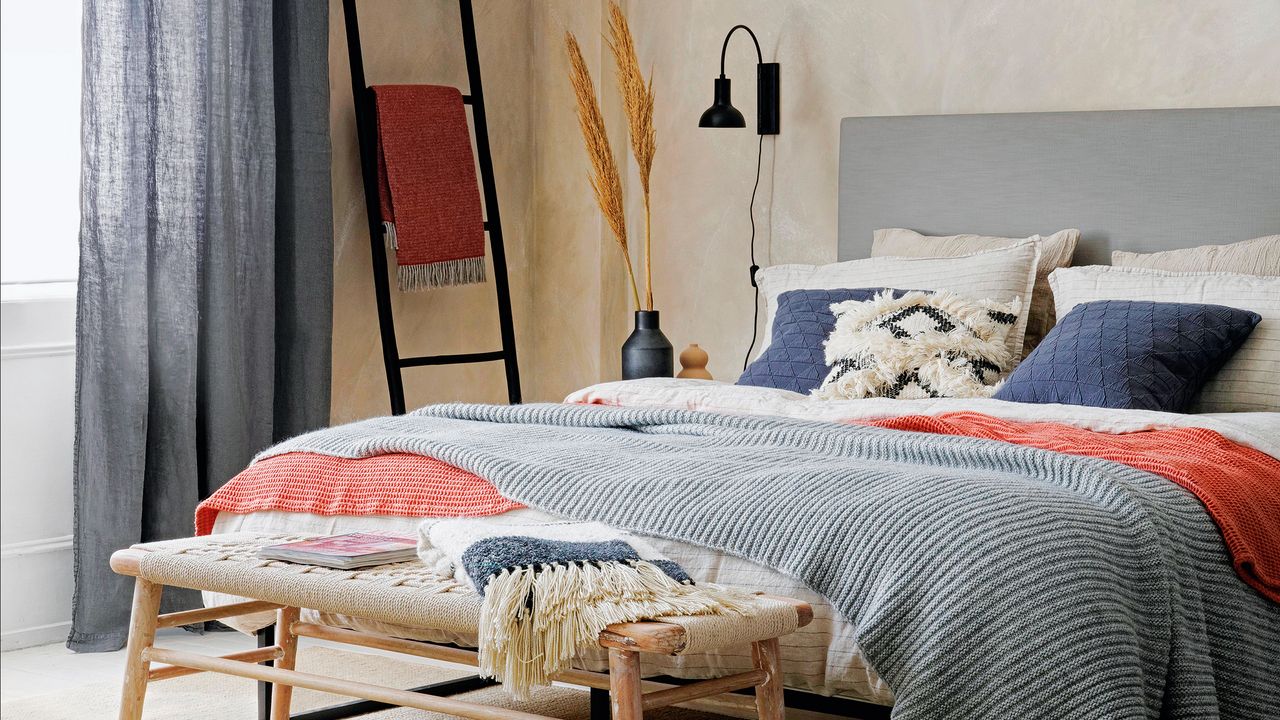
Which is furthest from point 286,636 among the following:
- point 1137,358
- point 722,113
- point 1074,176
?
point 1074,176

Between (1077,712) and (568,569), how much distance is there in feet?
2.09

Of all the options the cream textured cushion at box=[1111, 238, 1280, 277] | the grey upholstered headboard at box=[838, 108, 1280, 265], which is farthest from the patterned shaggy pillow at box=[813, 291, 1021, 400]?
the grey upholstered headboard at box=[838, 108, 1280, 265]

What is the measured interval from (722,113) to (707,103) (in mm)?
364

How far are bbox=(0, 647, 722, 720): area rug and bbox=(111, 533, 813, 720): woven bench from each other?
0.50 meters

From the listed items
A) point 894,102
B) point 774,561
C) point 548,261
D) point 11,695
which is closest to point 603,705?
point 774,561

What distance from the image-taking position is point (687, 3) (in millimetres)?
4469

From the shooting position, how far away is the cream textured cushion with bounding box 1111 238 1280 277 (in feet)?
10.2

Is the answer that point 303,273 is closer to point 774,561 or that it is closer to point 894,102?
point 894,102

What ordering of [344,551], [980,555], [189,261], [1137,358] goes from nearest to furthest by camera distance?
[980,555], [344,551], [1137,358], [189,261]

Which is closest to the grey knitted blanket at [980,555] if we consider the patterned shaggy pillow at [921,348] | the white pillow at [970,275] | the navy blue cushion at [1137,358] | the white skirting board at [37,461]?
the navy blue cushion at [1137,358]

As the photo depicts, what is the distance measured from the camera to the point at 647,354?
13.6 feet

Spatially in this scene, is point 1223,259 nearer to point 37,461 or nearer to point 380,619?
point 380,619

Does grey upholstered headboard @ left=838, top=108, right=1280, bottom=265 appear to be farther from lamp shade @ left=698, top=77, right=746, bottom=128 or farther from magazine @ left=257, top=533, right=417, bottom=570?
magazine @ left=257, top=533, right=417, bottom=570

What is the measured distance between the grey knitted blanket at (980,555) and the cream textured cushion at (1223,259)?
46.9 inches
